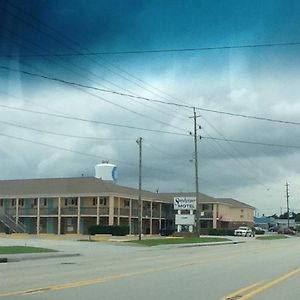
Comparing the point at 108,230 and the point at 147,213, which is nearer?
the point at 108,230

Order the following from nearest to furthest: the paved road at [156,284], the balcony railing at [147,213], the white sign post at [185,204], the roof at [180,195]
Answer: the paved road at [156,284] → the white sign post at [185,204] → the balcony railing at [147,213] → the roof at [180,195]

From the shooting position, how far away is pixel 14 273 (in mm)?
18672

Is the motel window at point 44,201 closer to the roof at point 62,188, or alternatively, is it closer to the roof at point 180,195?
the roof at point 62,188

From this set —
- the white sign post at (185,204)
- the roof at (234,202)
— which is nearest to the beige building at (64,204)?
the white sign post at (185,204)

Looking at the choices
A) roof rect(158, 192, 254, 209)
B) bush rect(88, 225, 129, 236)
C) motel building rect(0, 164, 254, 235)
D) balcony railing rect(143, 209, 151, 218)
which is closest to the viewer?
bush rect(88, 225, 129, 236)

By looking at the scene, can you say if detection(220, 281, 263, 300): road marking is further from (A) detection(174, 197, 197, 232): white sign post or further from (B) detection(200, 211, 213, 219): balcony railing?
(B) detection(200, 211, 213, 219): balcony railing

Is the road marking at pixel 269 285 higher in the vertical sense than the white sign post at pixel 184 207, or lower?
lower

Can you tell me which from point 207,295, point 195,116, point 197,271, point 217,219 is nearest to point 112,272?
point 197,271

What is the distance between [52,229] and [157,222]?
64.6ft

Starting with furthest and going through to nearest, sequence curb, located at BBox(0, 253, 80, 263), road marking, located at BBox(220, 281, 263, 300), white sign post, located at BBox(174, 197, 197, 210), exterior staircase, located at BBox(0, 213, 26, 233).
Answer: exterior staircase, located at BBox(0, 213, 26, 233)
white sign post, located at BBox(174, 197, 197, 210)
curb, located at BBox(0, 253, 80, 263)
road marking, located at BBox(220, 281, 263, 300)

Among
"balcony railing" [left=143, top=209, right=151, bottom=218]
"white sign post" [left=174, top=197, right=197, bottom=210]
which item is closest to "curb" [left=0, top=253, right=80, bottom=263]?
"white sign post" [left=174, top=197, right=197, bottom=210]

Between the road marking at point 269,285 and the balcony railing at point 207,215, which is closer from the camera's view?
the road marking at point 269,285

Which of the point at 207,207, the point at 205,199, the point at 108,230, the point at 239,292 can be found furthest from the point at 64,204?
the point at 239,292

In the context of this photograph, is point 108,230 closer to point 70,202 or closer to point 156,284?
point 70,202
